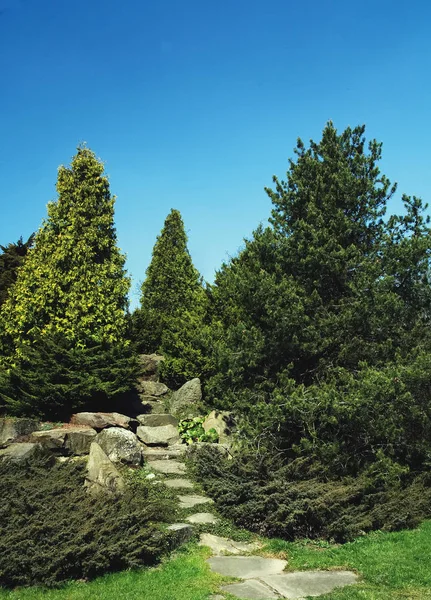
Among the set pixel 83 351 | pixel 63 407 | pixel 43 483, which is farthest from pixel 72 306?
pixel 43 483

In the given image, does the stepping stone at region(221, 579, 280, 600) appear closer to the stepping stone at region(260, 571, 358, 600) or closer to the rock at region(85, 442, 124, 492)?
the stepping stone at region(260, 571, 358, 600)

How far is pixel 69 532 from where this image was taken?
5.84 meters

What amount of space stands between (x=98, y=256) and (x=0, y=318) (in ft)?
9.88

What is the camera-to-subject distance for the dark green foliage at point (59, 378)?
12258 millimetres

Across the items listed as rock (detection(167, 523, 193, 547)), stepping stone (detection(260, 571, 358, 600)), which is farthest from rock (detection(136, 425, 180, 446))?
stepping stone (detection(260, 571, 358, 600))

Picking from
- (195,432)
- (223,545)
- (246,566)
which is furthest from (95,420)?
(246,566)

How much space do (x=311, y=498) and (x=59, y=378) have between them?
704 cm

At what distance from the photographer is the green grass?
17.4 ft

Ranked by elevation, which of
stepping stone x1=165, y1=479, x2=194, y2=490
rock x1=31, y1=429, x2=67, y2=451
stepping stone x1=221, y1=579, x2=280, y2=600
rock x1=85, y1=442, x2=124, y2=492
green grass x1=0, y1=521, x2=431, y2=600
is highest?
rock x1=31, y1=429, x2=67, y2=451

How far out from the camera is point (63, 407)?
12648 millimetres

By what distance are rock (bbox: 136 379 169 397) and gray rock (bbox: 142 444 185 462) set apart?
428cm

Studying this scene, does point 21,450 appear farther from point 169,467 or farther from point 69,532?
point 69,532

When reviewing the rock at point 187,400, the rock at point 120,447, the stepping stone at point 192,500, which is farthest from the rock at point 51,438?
the rock at point 187,400

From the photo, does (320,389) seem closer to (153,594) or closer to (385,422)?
(385,422)
